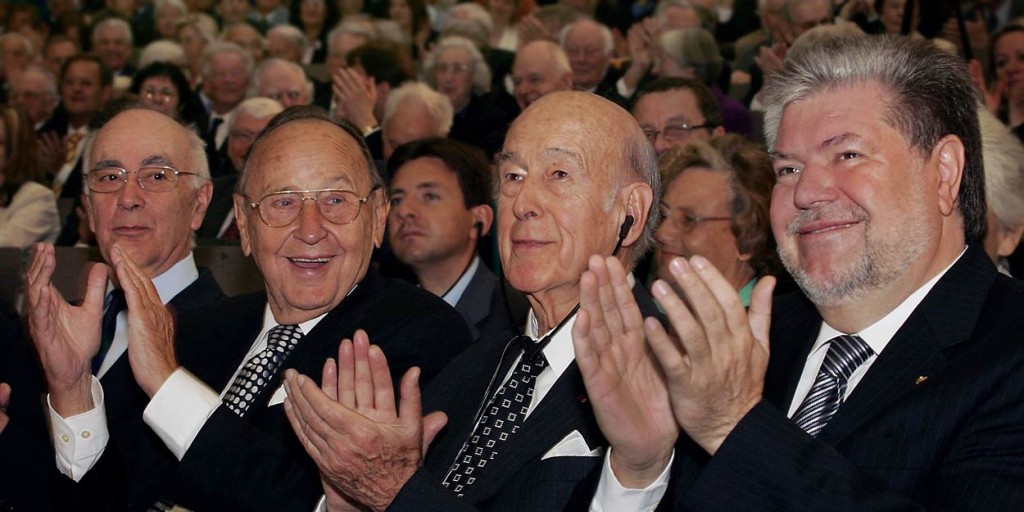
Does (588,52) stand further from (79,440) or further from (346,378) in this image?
(346,378)

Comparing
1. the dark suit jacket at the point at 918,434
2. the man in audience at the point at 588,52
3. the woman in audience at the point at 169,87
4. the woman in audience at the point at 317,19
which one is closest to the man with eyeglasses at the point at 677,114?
the man in audience at the point at 588,52

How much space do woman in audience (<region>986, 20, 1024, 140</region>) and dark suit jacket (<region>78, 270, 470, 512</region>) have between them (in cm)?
383

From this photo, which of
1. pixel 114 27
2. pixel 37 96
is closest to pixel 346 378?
pixel 37 96

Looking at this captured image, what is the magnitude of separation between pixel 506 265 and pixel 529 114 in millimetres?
319

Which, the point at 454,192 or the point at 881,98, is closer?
the point at 881,98

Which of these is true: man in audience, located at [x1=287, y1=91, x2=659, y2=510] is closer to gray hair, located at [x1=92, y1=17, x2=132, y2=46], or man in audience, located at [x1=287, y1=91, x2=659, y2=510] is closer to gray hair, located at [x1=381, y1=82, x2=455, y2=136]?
gray hair, located at [x1=381, y1=82, x2=455, y2=136]

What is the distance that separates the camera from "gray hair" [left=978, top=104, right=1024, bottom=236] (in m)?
3.43

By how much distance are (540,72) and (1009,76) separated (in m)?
2.22

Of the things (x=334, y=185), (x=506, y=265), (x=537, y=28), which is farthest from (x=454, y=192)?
(x=537, y=28)

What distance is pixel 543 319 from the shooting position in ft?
8.95

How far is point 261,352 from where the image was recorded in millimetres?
2998

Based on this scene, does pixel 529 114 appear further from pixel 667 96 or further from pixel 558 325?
pixel 667 96

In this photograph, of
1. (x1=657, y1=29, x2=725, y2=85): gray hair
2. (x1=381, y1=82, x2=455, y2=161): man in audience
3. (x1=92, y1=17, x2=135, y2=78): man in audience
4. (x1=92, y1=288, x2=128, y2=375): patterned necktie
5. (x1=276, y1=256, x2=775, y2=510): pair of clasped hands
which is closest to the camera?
(x1=276, y1=256, x2=775, y2=510): pair of clasped hands

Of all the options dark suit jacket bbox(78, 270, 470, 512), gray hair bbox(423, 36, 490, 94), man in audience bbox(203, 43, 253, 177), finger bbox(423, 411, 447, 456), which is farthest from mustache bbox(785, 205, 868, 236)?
man in audience bbox(203, 43, 253, 177)
